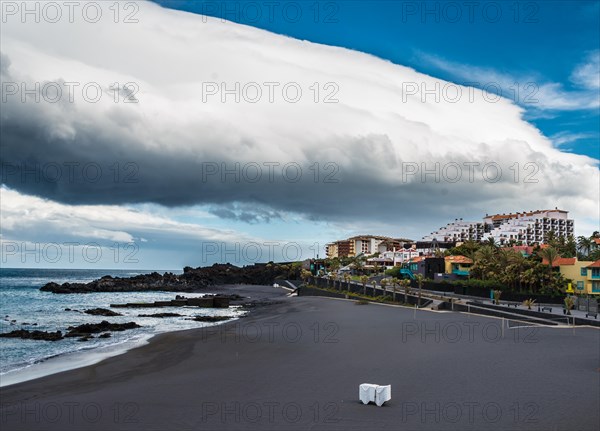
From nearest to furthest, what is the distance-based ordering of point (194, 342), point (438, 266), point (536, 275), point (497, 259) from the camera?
point (194, 342) → point (536, 275) → point (497, 259) → point (438, 266)

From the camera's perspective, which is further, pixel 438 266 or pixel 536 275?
pixel 438 266

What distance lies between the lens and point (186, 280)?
153875mm

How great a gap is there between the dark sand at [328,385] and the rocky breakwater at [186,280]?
298 feet

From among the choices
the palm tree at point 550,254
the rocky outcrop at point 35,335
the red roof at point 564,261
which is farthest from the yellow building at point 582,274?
the rocky outcrop at point 35,335

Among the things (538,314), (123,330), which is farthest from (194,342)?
(538,314)

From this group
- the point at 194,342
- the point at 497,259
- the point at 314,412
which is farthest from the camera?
the point at 497,259

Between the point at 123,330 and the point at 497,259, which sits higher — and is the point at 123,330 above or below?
below

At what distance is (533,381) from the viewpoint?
21.6 m

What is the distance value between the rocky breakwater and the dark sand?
90718 mm

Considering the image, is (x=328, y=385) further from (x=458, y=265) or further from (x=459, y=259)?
(x=458, y=265)

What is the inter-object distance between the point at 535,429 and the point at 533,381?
21.7 ft

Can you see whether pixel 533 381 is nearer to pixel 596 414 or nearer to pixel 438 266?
pixel 596 414

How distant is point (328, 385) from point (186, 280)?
13773cm

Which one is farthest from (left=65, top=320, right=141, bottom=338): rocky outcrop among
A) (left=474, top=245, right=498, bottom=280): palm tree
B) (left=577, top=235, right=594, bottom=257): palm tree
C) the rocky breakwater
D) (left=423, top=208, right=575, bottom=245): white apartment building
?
(left=423, top=208, right=575, bottom=245): white apartment building
